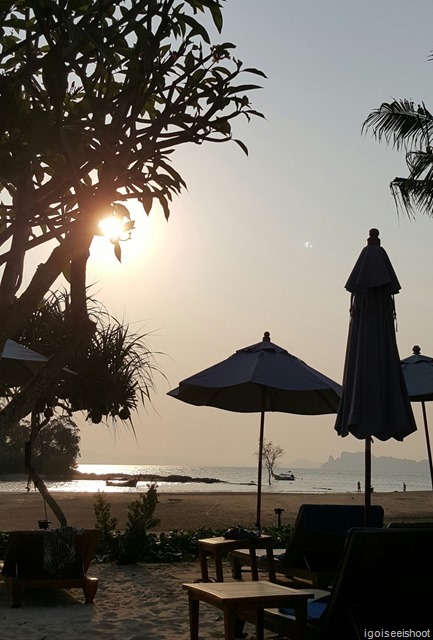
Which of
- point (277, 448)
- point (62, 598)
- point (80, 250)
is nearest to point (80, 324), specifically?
point (80, 250)

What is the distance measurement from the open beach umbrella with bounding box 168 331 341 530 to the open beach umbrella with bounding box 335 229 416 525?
4.82 ft

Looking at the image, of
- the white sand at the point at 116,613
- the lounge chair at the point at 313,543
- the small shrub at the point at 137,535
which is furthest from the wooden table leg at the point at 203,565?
the small shrub at the point at 137,535

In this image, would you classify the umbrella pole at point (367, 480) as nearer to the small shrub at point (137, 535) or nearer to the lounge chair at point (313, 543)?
the lounge chair at point (313, 543)

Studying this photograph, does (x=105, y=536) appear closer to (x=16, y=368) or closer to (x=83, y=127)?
(x=16, y=368)

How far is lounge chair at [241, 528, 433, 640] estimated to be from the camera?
3.62 metres

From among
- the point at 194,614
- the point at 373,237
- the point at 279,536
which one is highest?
the point at 373,237

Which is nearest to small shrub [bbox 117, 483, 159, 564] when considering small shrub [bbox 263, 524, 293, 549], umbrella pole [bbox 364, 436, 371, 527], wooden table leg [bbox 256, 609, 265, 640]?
small shrub [bbox 263, 524, 293, 549]

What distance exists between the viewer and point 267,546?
558 cm

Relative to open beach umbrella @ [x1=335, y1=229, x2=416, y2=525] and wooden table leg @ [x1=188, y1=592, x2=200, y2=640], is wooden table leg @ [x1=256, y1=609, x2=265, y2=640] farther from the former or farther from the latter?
open beach umbrella @ [x1=335, y1=229, x2=416, y2=525]

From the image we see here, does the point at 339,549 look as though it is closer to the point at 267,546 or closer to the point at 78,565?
the point at 267,546

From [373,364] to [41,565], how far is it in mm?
3266

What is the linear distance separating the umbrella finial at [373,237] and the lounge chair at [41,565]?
3474mm

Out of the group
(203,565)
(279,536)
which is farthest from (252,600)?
(279,536)

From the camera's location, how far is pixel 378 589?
369cm
